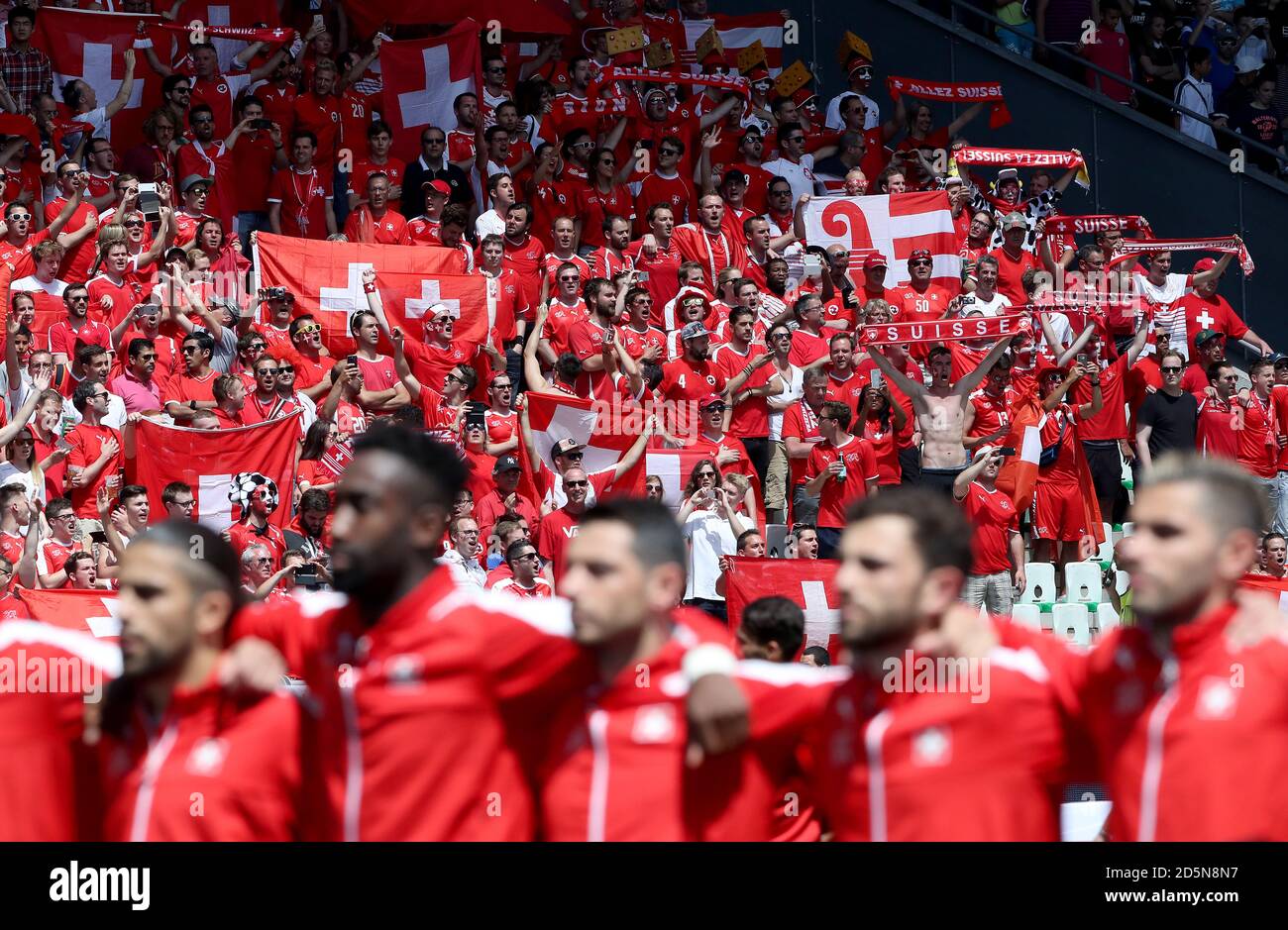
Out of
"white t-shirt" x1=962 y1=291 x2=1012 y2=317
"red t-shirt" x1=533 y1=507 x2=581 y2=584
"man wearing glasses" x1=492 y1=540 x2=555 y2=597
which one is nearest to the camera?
"man wearing glasses" x1=492 y1=540 x2=555 y2=597

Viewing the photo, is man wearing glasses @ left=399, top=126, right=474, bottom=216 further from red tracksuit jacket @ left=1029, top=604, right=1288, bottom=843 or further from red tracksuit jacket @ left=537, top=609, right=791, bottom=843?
red tracksuit jacket @ left=1029, top=604, right=1288, bottom=843

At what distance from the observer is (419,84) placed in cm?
1536

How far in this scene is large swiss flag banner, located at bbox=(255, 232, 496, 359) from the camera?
13.1 metres

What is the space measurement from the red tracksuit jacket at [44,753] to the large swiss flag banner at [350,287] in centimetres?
908

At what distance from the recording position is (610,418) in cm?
1198

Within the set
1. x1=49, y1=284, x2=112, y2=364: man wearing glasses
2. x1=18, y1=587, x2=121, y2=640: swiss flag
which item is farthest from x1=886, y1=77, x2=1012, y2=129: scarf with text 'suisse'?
x1=18, y1=587, x2=121, y2=640: swiss flag

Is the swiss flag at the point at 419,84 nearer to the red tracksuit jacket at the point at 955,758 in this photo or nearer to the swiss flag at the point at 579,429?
the swiss flag at the point at 579,429

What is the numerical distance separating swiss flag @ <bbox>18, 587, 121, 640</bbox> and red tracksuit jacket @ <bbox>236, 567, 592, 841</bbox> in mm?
5231

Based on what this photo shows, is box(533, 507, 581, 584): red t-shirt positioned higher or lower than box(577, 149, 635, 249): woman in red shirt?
lower

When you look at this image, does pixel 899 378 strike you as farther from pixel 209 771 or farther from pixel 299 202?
pixel 209 771

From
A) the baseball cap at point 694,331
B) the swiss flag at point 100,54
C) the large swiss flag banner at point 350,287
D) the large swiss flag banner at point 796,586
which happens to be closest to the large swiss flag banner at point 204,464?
the large swiss flag banner at point 350,287

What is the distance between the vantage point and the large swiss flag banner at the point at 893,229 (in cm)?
1516

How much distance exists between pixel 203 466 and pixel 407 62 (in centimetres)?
577

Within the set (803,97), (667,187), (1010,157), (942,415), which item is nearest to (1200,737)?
(942,415)
